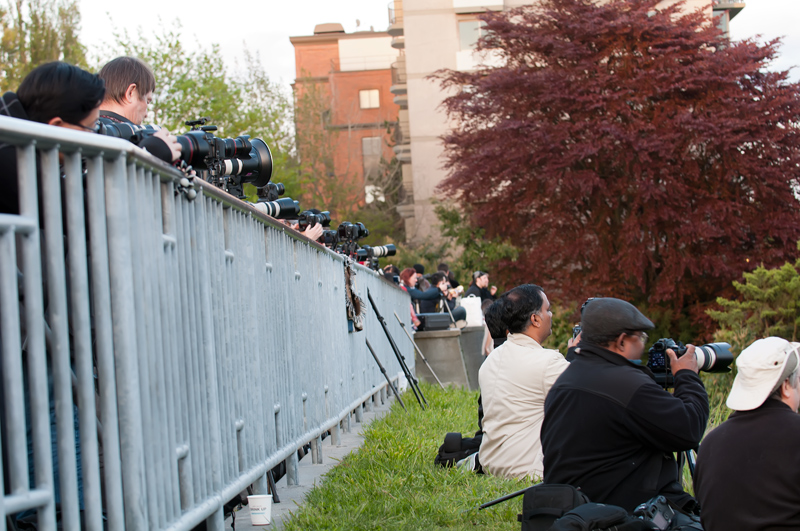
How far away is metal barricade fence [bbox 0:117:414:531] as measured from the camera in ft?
7.25

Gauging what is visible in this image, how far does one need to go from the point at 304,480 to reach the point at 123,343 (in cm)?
326

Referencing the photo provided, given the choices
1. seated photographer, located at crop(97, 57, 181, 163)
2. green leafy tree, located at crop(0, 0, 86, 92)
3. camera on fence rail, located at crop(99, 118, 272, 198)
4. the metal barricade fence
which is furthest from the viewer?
green leafy tree, located at crop(0, 0, 86, 92)

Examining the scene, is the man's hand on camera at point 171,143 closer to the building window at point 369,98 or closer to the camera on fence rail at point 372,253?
the camera on fence rail at point 372,253

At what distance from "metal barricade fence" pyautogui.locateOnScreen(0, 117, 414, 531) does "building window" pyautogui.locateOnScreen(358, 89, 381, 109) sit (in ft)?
149

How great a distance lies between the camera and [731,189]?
20391 millimetres

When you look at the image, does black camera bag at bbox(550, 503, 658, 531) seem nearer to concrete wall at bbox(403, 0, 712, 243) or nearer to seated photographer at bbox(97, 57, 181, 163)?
seated photographer at bbox(97, 57, 181, 163)

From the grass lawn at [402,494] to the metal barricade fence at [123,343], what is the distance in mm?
555

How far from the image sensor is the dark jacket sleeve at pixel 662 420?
3846 mm

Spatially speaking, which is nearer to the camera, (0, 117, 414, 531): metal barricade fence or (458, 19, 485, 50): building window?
(0, 117, 414, 531): metal barricade fence

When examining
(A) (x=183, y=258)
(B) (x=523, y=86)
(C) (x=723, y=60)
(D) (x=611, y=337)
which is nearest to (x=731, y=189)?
(C) (x=723, y=60)

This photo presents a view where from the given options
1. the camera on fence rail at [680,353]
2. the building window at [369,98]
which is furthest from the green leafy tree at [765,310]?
the building window at [369,98]

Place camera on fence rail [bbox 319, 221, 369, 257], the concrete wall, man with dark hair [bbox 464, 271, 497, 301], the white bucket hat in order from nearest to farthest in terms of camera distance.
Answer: the white bucket hat < camera on fence rail [bbox 319, 221, 369, 257] < man with dark hair [bbox 464, 271, 497, 301] < the concrete wall

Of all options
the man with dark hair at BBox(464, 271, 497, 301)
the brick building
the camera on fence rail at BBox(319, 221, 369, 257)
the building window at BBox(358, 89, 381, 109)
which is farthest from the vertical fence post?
the building window at BBox(358, 89, 381, 109)

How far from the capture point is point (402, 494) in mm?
5109
